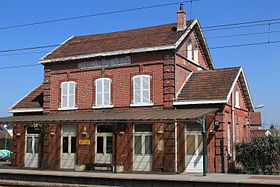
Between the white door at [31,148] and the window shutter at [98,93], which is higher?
the window shutter at [98,93]

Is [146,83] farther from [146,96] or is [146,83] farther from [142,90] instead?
[146,96]

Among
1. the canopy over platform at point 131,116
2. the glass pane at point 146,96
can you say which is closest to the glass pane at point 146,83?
the glass pane at point 146,96

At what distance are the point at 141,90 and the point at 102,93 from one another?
2.58 m

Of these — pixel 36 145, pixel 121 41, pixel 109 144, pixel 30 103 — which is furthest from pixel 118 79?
pixel 30 103

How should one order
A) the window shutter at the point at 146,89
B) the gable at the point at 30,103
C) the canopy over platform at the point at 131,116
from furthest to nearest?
the gable at the point at 30,103 → the window shutter at the point at 146,89 → the canopy over platform at the point at 131,116

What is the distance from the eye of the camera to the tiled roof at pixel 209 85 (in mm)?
19625

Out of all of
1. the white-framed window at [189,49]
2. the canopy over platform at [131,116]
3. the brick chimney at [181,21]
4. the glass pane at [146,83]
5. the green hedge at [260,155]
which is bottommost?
the green hedge at [260,155]

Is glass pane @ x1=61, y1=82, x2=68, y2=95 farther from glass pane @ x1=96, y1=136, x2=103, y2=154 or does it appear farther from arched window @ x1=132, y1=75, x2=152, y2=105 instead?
arched window @ x1=132, y1=75, x2=152, y2=105

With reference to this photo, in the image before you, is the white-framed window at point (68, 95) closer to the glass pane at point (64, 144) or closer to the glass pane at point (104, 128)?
the glass pane at point (64, 144)

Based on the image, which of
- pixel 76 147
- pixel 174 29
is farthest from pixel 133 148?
pixel 174 29

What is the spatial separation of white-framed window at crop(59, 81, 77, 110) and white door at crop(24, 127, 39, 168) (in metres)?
Result: 2.61

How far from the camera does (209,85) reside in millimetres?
20625

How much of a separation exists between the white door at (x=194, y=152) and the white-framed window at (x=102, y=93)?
517 centimetres

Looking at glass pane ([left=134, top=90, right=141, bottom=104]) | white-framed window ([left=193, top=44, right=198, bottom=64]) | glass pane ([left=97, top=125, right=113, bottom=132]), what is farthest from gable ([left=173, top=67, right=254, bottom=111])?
glass pane ([left=97, top=125, right=113, bottom=132])
